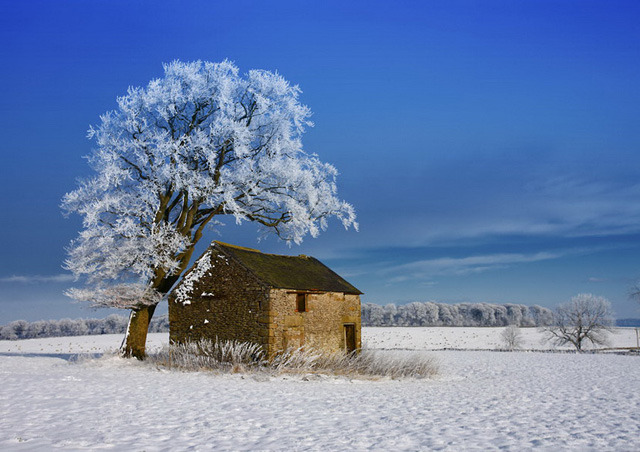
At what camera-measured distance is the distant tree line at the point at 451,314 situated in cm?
10100

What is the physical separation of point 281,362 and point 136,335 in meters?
7.40

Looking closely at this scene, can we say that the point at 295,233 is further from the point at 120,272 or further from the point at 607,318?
the point at 607,318

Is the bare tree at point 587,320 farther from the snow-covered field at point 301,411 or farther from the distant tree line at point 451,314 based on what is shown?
the distant tree line at point 451,314

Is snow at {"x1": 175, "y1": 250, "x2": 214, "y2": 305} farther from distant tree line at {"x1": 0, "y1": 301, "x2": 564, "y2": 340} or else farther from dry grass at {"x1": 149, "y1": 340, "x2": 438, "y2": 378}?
distant tree line at {"x1": 0, "y1": 301, "x2": 564, "y2": 340}

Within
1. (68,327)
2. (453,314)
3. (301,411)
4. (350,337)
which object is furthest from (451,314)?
(301,411)

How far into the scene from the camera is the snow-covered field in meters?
8.73

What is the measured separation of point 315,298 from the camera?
22.6 metres

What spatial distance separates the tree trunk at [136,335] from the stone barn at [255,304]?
1.42 m

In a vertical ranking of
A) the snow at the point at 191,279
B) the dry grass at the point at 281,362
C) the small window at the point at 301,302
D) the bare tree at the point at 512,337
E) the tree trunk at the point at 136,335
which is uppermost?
the snow at the point at 191,279

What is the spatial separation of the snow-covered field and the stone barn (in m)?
2.43

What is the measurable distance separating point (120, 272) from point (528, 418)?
1736cm

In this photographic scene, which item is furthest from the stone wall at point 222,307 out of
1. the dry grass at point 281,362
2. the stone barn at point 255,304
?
the dry grass at point 281,362

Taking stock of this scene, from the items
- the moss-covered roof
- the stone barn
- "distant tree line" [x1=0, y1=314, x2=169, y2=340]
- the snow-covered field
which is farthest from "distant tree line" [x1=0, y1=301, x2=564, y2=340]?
the snow-covered field

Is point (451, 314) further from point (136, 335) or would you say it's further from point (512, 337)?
point (136, 335)
